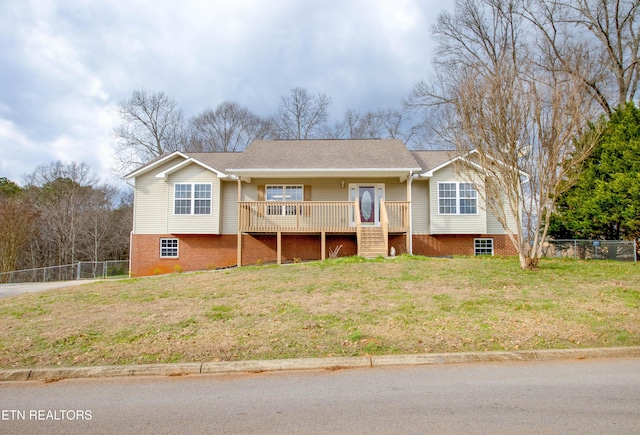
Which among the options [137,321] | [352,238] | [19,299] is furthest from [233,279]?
[352,238]

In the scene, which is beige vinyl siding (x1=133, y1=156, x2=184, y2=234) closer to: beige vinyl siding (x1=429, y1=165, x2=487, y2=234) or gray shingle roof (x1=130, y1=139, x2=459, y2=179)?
gray shingle roof (x1=130, y1=139, x2=459, y2=179)

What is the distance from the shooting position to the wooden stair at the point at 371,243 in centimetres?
1573

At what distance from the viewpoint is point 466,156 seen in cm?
1184

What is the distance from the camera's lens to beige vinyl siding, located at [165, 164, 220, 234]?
18.6 meters

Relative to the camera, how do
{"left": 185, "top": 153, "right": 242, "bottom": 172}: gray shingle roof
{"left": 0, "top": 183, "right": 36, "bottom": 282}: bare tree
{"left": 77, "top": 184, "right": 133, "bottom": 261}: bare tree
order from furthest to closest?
{"left": 77, "top": 184, "right": 133, "bottom": 261}: bare tree
{"left": 0, "top": 183, "right": 36, "bottom": 282}: bare tree
{"left": 185, "top": 153, "right": 242, "bottom": 172}: gray shingle roof

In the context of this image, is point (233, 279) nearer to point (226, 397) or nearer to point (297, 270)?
point (297, 270)

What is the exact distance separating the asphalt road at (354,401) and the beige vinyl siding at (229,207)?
14212 millimetres

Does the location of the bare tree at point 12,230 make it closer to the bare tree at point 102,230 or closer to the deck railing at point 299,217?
the bare tree at point 102,230

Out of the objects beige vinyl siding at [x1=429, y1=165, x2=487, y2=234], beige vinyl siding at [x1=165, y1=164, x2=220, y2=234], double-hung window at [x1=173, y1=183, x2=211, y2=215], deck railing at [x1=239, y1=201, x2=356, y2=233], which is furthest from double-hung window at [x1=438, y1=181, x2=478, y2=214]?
double-hung window at [x1=173, y1=183, x2=211, y2=215]

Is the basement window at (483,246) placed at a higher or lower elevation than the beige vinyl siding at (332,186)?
lower

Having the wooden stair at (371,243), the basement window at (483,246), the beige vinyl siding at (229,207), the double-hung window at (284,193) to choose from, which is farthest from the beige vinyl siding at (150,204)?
the basement window at (483,246)

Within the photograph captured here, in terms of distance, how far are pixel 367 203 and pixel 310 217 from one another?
3.01m

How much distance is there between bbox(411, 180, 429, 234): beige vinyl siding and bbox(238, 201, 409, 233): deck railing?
1.61m

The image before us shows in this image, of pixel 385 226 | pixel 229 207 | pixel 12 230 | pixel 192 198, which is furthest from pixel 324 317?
pixel 12 230
